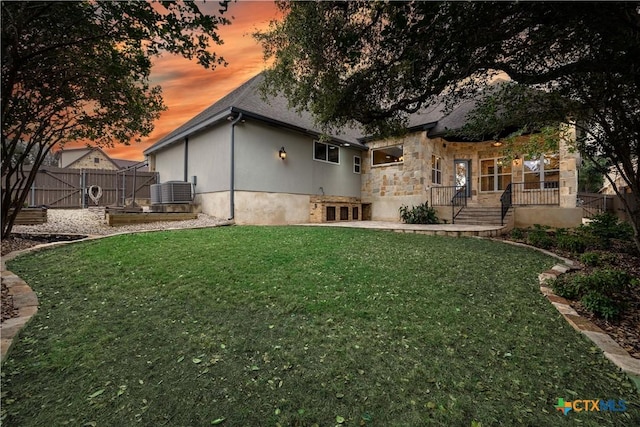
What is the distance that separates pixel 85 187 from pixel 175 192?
565 cm

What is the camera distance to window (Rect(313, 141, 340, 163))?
39.2 ft

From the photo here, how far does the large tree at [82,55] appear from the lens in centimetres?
264

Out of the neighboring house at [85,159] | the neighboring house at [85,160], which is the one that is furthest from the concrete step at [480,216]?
the neighboring house at [85,159]

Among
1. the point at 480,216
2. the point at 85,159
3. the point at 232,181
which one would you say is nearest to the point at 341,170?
the point at 232,181

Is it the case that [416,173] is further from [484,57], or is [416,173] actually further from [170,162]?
[170,162]

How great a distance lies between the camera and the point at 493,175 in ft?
41.0

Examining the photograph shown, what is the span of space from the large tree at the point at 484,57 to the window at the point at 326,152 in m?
6.24

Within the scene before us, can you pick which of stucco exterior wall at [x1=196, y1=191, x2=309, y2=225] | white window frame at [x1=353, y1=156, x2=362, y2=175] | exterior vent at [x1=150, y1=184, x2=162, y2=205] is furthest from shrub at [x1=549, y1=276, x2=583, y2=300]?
exterior vent at [x1=150, y1=184, x2=162, y2=205]

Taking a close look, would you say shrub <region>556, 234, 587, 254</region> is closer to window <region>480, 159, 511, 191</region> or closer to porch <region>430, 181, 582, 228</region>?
porch <region>430, 181, 582, 228</region>

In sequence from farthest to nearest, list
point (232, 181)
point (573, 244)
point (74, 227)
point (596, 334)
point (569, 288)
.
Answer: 1. point (232, 181)
2. point (74, 227)
3. point (573, 244)
4. point (569, 288)
5. point (596, 334)

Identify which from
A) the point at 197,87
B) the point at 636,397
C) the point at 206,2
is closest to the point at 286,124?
the point at 197,87

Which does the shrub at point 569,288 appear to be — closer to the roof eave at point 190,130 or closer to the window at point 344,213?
the roof eave at point 190,130

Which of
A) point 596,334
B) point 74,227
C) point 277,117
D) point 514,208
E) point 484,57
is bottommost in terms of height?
point 596,334

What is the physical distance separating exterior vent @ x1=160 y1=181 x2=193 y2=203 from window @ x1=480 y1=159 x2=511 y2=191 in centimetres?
1252
